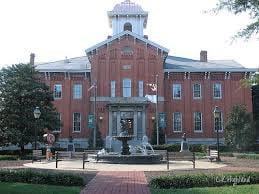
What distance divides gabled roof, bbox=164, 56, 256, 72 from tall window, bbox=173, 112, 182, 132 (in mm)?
5008

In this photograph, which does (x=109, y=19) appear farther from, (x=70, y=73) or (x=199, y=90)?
(x=199, y=90)

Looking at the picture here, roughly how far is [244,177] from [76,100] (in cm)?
3565

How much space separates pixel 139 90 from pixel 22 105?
1508 centimetres

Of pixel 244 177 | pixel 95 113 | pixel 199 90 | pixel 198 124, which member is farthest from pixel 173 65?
pixel 244 177

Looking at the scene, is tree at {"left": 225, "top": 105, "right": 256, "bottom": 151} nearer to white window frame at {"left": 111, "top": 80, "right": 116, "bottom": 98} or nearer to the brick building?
the brick building

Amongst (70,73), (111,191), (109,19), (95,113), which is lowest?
(111,191)

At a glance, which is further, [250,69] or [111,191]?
[250,69]

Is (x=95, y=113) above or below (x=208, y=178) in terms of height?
above

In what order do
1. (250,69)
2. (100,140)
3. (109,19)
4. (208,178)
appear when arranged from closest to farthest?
(208,178)
(100,140)
(250,69)
(109,19)

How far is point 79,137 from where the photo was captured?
48188 millimetres

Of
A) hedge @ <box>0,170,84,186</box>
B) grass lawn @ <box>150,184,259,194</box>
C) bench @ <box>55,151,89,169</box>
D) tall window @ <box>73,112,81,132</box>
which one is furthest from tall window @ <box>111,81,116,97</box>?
grass lawn @ <box>150,184,259,194</box>

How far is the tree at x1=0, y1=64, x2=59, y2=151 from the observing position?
115 ft

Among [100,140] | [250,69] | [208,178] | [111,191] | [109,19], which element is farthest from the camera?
[109,19]

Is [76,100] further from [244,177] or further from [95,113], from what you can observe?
Answer: [244,177]
